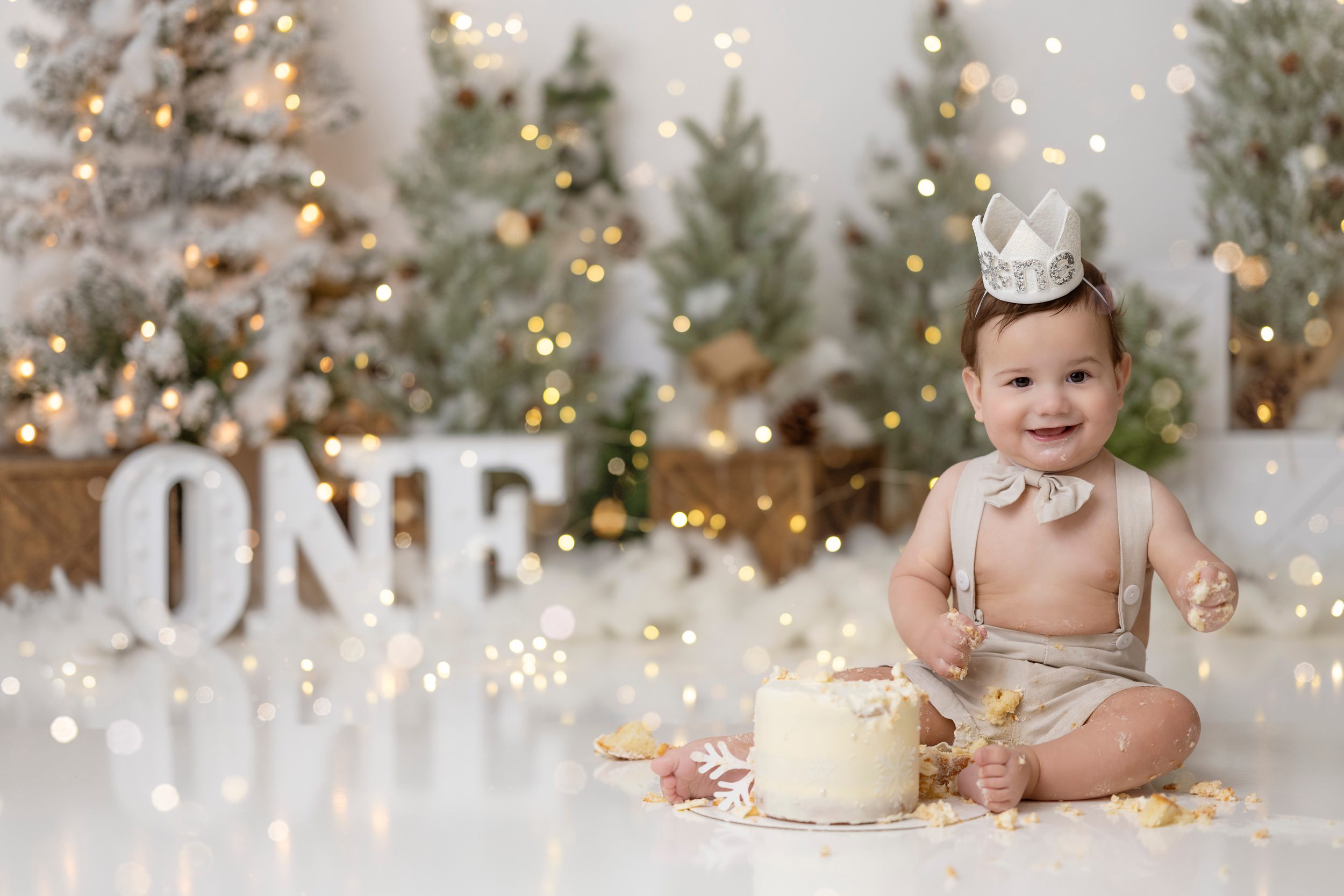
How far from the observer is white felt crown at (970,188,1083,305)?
4.34ft

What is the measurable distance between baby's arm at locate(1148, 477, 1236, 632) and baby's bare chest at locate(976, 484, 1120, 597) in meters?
0.04

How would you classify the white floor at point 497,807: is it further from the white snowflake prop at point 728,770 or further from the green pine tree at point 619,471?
the green pine tree at point 619,471

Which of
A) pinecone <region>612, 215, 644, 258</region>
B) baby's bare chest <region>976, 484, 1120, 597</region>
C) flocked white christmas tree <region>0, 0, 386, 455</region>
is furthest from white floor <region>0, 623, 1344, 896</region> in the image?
pinecone <region>612, 215, 644, 258</region>

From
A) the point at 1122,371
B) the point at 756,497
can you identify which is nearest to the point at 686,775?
the point at 1122,371

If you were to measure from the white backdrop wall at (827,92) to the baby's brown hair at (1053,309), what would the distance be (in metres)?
1.86

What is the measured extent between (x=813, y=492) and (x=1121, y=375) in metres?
1.53

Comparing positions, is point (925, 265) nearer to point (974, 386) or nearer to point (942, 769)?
point (974, 386)

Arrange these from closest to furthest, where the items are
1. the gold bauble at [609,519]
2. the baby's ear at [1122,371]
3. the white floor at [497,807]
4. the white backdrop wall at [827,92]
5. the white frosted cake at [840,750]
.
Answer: the white floor at [497,807]
the white frosted cake at [840,750]
the baby's ear at [1122,371]
the gold bauble at [609,519]
the white backdrop wall at [827,92]

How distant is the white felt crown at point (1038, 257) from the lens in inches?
52.1

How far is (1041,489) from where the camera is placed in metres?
1.37

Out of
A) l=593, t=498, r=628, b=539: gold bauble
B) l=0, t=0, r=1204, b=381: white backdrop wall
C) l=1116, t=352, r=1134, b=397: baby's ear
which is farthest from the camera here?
l=0, t=0, r=1204, b=381: white backdrop wall

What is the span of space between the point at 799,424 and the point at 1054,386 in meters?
1.61

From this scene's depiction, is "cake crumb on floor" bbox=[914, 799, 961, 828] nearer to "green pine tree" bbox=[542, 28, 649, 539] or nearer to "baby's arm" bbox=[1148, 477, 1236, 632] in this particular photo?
"baby's arm" bbox=[1148, 477, 1236, 632]

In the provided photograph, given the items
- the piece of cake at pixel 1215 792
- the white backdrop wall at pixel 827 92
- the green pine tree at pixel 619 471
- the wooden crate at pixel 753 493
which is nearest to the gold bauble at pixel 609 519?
the green pine tree at pixel 619 471
